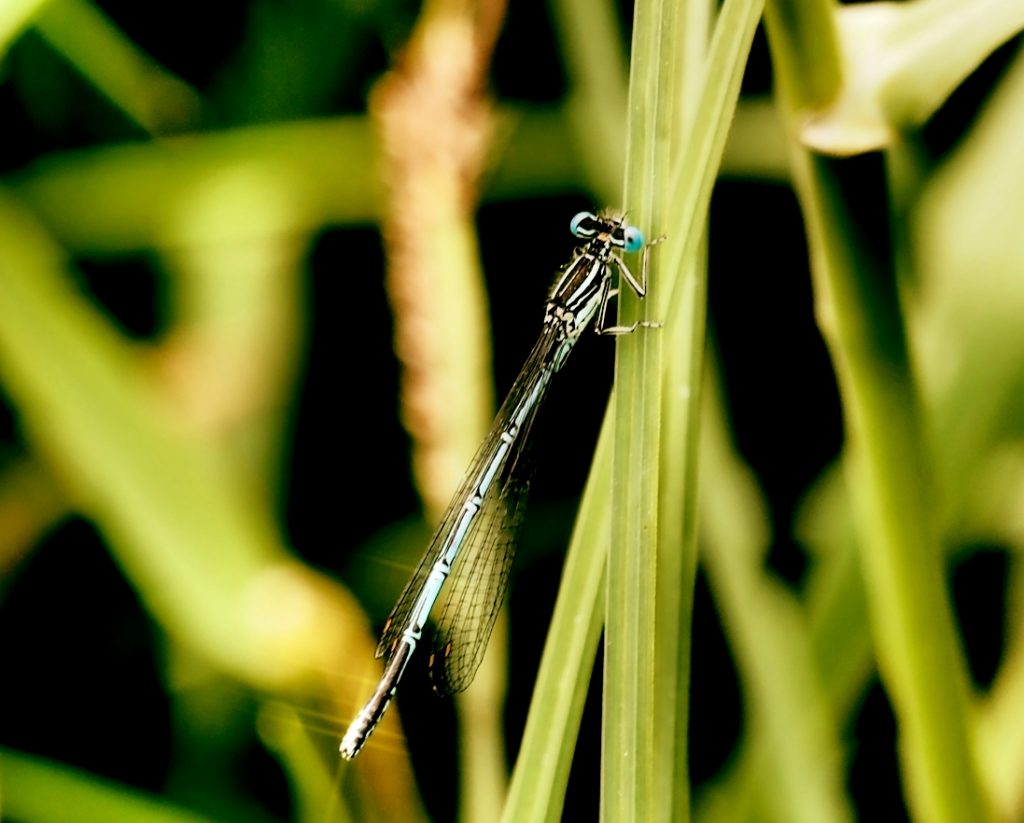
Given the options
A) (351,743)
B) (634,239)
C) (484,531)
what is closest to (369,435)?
(484,531)

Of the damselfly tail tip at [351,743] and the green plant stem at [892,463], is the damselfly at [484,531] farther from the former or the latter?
the green plant stem at [892,463]

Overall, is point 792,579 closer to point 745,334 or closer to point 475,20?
point 745,334

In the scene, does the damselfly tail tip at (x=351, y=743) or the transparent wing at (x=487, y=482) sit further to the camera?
the transparent wing at (x=487, y=482)

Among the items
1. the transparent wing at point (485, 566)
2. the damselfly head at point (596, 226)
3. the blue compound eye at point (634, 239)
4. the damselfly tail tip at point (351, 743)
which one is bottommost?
the damselfly tail tip at point (351, 743)

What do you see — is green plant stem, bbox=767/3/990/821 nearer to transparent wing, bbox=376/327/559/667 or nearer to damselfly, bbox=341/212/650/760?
damselfly, bbox=341/212/650/760

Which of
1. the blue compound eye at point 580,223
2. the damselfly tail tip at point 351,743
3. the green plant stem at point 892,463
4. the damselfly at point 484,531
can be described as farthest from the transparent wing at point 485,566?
the green plant stem at point 892,463

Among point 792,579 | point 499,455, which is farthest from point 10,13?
point 792,579

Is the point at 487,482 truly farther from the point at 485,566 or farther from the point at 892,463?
the point at 892,463
